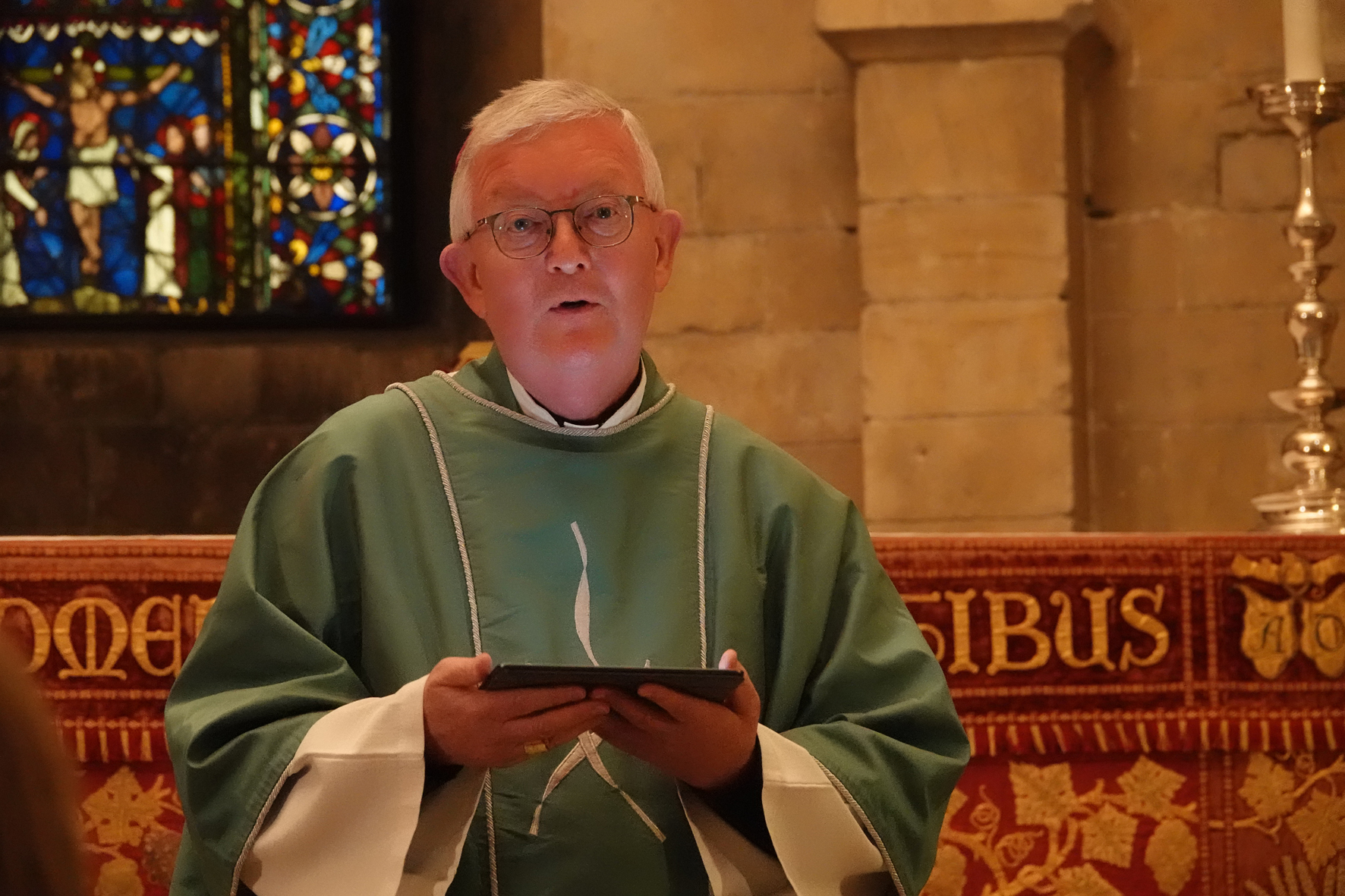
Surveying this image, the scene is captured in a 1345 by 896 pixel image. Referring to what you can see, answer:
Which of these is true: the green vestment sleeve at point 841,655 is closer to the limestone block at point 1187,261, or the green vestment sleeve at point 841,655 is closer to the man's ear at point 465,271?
the man's ear at point 465,271

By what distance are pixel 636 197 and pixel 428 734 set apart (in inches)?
33.8

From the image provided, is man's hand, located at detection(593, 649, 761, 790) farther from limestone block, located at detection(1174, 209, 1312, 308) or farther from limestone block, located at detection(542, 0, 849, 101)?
limestone block, located at detection(1174, 209, 1312, 308)

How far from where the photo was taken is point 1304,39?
4051 mm

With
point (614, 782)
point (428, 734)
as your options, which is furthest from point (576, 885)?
point (428, 734)

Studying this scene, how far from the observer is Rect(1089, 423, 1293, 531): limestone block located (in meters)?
5.37

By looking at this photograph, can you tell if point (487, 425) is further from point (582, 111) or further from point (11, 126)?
point (11, 126)

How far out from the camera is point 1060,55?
5117mm

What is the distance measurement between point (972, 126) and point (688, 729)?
3.16 meters

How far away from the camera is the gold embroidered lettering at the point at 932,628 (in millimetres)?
3486

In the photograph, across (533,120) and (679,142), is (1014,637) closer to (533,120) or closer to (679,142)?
(533,120)

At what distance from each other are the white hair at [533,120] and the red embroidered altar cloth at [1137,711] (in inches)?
40.6

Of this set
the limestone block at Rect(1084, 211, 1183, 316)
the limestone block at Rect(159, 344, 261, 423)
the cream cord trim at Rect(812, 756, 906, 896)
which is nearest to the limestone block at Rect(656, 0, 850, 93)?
the limestone block at Rect(1084, 211, 1183, 316)

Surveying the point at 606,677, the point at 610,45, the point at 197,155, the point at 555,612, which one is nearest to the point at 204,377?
the point at 197,155

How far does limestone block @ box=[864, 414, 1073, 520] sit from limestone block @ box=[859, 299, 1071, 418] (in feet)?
0.13
